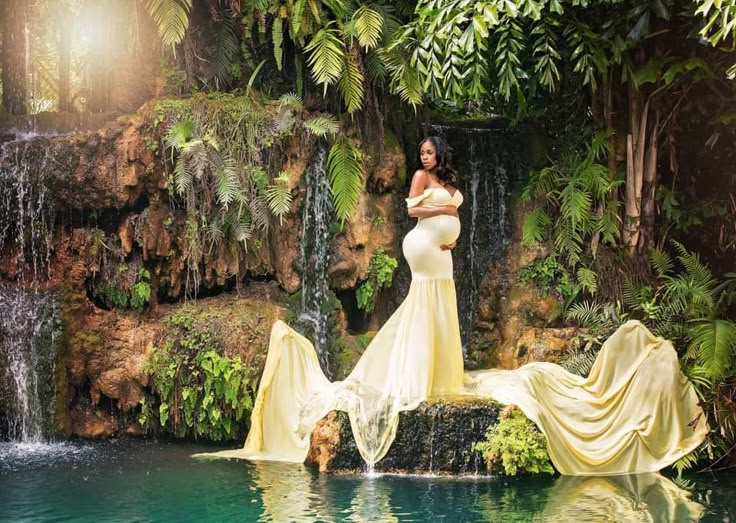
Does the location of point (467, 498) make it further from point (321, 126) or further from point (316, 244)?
point (321, 126)

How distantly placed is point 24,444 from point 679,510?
681 cm

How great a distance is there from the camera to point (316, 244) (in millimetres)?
11711

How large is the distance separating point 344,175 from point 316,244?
36.6 inches

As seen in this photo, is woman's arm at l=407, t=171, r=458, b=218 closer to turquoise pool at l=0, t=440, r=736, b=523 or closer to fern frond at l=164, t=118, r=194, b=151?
turquoise pool at l=0, t=440, r=736, b=523

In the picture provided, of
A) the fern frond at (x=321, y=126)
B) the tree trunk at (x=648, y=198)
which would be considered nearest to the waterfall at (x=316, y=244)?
the fern frond at (x=321, y=126)

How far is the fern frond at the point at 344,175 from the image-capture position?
11.4 metres

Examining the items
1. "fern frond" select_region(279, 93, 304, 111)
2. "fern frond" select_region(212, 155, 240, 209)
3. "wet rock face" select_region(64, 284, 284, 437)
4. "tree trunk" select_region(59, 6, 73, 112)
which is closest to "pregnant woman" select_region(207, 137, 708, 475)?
"wet rock face" select_region(64, 284, 284, 437)

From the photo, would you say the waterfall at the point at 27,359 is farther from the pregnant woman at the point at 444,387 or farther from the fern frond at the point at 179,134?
the pregnant woman at the point at 444,387

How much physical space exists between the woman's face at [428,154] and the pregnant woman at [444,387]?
10mm

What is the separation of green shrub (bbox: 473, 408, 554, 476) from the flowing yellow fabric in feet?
0.30

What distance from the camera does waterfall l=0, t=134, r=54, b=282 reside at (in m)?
10.9

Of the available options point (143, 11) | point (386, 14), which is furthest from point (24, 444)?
point (386, 14)

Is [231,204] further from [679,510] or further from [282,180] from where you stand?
[679,510]

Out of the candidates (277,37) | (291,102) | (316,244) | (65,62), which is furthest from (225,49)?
(65,62)
